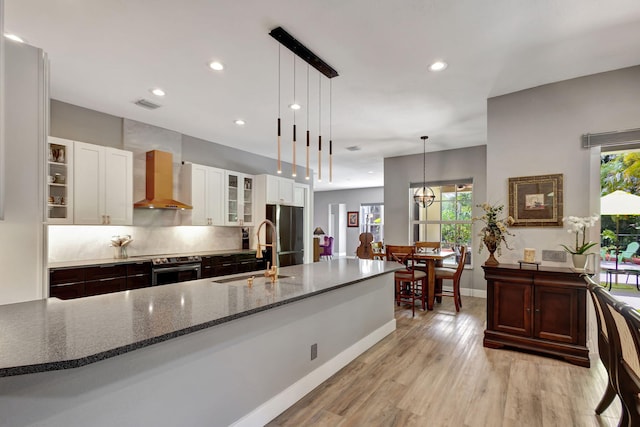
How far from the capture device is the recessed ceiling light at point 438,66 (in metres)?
3.00

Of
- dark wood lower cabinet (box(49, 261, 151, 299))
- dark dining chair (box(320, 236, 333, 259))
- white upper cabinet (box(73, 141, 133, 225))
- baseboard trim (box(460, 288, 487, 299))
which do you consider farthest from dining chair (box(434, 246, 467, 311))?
dark dining chair (box(320, 236, 333, 259))

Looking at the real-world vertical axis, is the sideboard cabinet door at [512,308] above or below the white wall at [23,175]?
below

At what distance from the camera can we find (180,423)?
1.60m

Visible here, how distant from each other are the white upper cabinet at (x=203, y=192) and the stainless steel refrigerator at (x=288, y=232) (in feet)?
3.26

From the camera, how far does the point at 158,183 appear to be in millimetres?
4578

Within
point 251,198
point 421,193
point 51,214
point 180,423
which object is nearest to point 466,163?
point 421,193

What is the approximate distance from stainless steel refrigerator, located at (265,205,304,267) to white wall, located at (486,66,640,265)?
3.69 m

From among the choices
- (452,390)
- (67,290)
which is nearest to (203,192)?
(67,290)

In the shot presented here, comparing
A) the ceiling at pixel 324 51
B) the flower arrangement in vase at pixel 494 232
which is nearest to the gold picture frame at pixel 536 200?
the flower arrangement in vase at pixel 494 232

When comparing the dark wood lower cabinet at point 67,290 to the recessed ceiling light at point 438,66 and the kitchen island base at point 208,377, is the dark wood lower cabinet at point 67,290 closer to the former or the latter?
the kitchen island base at point 208,377

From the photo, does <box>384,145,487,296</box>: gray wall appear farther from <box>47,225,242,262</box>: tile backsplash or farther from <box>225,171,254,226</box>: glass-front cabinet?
<box>47,225,242,262</box>: tile backsplash

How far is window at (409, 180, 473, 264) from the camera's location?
6383 mm

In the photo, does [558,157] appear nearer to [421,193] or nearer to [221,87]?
[421,193]

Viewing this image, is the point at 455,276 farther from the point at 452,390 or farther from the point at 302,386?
the point at 302,386
